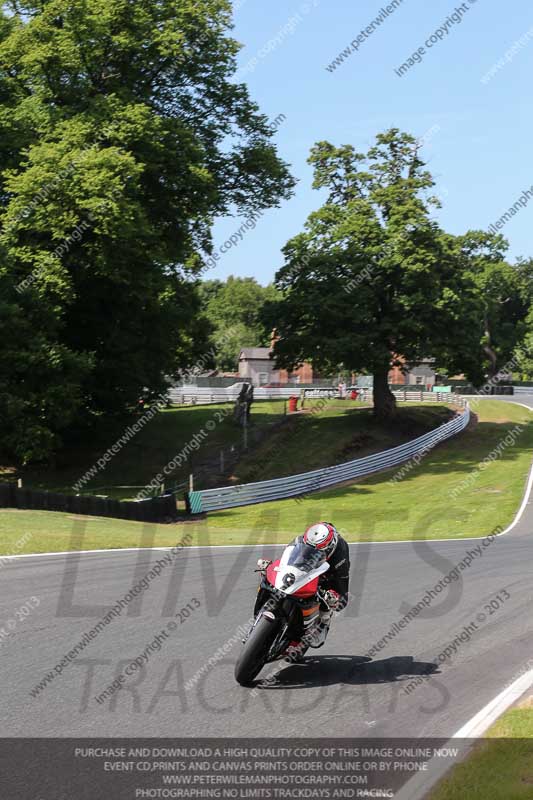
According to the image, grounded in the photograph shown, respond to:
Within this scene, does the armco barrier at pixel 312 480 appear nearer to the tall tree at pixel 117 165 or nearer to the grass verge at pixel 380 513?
the grass verge at pixel 380 513

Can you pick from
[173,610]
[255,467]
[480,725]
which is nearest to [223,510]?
[255,467]

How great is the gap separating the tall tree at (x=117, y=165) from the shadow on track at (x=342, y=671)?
23930mm

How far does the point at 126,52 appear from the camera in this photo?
34.7 m

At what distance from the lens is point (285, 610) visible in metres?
7.89

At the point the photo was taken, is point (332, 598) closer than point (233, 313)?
Yes

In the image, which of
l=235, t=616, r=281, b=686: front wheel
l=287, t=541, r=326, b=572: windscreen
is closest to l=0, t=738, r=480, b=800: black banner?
l=235, t=616, r=281, b=686: front wheel

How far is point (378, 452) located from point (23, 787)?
3994 centimetres

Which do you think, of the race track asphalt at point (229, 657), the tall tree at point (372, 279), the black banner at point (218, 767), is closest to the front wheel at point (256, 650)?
the race track asphalt at point (229, 657)

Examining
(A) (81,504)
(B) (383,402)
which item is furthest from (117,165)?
(B) (383,402)

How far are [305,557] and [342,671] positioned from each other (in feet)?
4.64

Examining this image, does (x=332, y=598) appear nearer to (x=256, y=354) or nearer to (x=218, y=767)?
(x=218, y=767)

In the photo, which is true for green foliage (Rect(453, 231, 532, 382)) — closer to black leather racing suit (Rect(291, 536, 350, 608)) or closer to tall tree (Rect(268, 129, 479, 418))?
tall tree (Rect(268, 129, 479, 418))

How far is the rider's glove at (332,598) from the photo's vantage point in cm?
838

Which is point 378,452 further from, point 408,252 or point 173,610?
point 173,610
